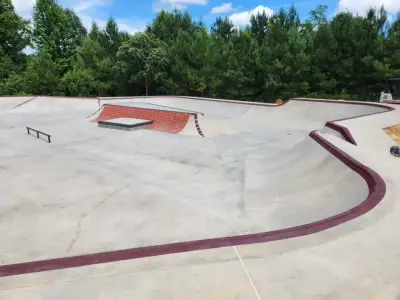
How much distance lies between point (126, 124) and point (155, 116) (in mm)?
1691

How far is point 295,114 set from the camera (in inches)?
701

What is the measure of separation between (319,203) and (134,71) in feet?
95.7

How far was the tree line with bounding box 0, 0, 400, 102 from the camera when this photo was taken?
24234 mm

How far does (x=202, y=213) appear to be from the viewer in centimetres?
645

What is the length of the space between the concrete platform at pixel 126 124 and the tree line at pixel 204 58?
12.5m

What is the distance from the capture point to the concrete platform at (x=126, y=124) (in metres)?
15.7

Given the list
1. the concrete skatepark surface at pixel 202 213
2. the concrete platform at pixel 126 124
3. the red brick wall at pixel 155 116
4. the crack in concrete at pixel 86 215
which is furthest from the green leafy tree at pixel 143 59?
the crack in concrete at pixel 86 215

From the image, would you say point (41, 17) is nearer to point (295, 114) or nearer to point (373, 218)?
point (295, 114)

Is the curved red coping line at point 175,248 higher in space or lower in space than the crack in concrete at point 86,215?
higher

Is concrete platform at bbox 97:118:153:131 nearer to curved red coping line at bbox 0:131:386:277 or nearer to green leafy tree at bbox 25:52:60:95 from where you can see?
Answer: curved red coping line at bbox 0:131:386:277

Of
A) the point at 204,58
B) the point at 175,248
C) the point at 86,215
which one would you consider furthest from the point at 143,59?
the point at 175,248

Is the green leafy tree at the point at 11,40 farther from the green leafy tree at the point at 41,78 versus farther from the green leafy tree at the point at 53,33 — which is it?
the green leafy tree at the point at 41,78

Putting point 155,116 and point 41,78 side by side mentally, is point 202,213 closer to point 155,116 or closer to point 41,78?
point 155,116

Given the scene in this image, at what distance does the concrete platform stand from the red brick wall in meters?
0.38
